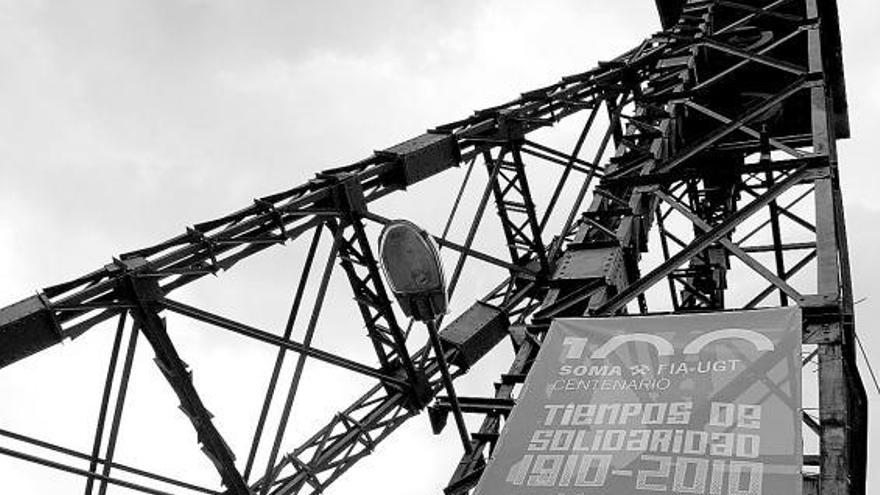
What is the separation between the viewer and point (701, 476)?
626 centimetres

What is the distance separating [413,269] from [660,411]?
1.89 meters

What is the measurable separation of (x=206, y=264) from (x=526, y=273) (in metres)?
4.72

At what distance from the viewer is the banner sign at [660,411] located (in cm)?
632

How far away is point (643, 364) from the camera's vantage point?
7.39 metres

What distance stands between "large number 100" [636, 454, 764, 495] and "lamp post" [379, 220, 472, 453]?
1.77 m

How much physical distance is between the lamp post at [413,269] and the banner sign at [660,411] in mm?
949

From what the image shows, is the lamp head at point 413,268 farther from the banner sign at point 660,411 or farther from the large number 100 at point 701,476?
the large number 100 at point 701,476

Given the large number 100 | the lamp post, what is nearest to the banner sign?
the large number 100

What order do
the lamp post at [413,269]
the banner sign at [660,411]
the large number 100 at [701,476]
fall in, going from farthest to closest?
the lamp post at [413,269], the banner sign at [660,411], the large number 100 at [701,476]

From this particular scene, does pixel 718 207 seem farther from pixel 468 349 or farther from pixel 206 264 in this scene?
pixel 206 264

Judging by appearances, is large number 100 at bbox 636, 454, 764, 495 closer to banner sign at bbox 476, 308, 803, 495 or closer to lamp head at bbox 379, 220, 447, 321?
banner sign at bbox 476, 308, 803, 495

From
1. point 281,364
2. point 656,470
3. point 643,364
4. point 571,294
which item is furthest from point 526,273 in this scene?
point 656,470

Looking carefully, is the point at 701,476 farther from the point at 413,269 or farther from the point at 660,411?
the point at 413,269

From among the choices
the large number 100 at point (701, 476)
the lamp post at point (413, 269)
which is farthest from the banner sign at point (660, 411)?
the lamp post at point (413, 269)
